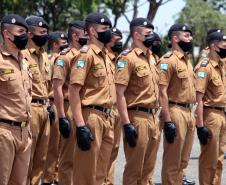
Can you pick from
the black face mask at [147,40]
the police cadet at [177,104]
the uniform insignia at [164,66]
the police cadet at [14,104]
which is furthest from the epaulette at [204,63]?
the police cadet at [14,104]

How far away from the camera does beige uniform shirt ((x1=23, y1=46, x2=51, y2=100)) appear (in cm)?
799

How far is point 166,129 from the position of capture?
770cm

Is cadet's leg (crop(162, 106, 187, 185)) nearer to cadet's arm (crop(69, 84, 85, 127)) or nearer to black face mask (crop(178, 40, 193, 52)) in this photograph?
black face mask (crop(178, 40, 193, 52))

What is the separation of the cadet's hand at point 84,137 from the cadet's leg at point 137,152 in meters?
0.89

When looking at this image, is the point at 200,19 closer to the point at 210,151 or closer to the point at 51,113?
the point at 51,113

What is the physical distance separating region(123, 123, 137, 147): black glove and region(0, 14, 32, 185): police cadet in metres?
1.19

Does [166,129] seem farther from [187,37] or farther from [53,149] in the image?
[53,149]

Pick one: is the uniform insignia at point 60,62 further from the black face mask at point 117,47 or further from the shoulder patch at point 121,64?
the black face mask at point 117,47

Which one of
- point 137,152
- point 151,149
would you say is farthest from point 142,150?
point 151,149

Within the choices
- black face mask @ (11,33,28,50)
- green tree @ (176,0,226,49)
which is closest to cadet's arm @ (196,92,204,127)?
black face mask @ (11,33,28,50)

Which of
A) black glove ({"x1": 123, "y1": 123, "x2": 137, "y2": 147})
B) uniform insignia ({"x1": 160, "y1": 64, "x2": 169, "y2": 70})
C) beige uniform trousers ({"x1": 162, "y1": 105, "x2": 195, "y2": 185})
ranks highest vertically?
uniform insignia ({"x1": 160, "y1": 64, "x2": 169, "y2": 70})

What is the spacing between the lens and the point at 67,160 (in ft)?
27.6

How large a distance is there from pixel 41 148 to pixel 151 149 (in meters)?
1.43

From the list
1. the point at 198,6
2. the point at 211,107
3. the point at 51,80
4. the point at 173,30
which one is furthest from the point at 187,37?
the point at 198,6
